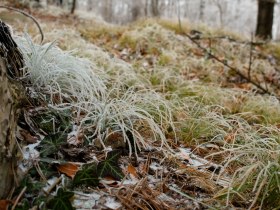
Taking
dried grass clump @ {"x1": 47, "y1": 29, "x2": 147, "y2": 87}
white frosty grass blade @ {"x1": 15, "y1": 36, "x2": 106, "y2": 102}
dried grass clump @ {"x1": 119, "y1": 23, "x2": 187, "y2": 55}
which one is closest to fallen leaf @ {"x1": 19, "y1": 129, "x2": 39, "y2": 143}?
white frosty grass blade @ {"x1": 15, "y1": 36, "x2": 106, "y2": 102}

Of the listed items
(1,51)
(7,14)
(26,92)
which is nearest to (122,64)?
(26,92)

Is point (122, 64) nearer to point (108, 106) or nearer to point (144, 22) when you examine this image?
point (108, 106)

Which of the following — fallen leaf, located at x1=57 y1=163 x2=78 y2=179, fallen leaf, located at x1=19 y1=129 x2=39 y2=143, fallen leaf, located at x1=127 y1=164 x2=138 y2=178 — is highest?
fallen leaf, located at x1=19 y1=129 x2=39 y2=143

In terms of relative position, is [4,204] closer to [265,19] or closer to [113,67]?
[113,67]

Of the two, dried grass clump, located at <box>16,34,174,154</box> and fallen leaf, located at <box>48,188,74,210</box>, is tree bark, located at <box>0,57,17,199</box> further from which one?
dried grass clump, located at <box>16,34,174,154</box>

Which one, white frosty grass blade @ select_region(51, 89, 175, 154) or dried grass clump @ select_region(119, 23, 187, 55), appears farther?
dried grass clump @ select_region(119, 23, 187, 55)

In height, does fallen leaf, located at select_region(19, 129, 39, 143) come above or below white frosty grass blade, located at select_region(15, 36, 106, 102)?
below
